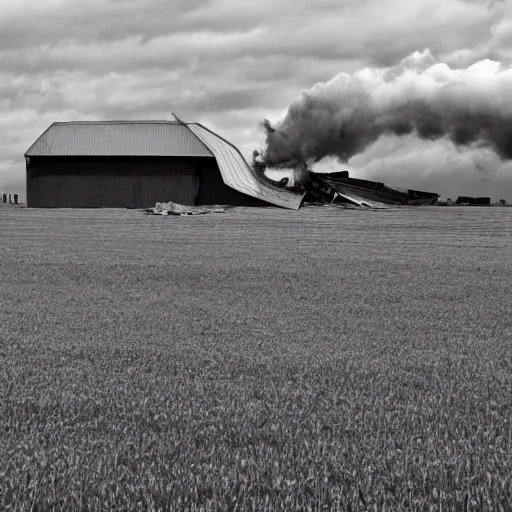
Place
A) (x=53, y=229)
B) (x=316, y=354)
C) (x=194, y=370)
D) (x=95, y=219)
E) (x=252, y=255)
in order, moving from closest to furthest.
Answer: (x=194, y=370)
(x=316, y=354)
(x=252, y=255)
(x=53, y=229)
(x=95, y=219)

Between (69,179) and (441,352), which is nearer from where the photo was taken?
(441,352)

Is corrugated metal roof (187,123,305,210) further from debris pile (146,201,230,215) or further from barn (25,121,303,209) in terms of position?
debris pile (146,201,230,215)

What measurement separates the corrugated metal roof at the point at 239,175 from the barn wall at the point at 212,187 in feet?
1.58

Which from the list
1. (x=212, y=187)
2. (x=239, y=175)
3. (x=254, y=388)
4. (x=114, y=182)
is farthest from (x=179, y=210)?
(x=254, y=388)

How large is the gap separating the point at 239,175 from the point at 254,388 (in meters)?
33.6

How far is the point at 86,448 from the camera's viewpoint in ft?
11.9

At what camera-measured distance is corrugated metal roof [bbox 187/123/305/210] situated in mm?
34031

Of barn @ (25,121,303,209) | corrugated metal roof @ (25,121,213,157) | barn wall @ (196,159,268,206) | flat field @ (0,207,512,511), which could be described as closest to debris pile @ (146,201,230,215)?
barn wall @ (196,159,268,206)

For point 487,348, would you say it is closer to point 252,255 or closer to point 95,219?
point 252,255

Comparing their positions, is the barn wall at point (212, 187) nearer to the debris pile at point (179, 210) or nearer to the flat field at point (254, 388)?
the debris pile at point (179, 210)

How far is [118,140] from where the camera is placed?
3772cm

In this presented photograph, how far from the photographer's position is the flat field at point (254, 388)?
312 centimetres

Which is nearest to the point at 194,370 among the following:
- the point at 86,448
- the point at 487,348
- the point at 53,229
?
the point at 86,448

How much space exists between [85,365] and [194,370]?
0.86 meters
